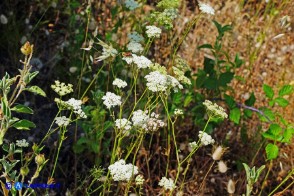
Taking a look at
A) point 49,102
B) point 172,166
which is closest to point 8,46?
point 49,102

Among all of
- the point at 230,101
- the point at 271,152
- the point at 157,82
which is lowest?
the point at 271,152

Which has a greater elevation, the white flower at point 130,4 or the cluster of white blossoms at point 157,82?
the white flower at point 130,4

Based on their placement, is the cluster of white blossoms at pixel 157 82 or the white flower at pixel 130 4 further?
the white flower at pixel 130 4

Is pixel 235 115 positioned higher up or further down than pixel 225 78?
further down

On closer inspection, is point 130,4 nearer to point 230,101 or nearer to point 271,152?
point 230,101

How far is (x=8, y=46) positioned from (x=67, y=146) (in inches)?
29.8

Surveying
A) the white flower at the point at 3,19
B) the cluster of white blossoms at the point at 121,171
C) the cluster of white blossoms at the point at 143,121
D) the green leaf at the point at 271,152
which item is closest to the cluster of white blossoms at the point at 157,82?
the cluster of white blossoms at the point at 143,121

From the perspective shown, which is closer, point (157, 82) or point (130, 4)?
point (157, 82)

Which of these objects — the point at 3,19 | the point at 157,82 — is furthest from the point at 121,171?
the point at 3,19

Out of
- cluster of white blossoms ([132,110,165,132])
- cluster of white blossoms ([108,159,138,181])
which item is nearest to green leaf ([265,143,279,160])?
cluster of white blossoms ([132,110,165,132])

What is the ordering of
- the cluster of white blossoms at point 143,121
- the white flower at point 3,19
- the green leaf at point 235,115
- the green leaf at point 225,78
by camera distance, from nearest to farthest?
the cluster of white blossoms at point 143,121, the green leaf at point 235,115, the green leaf at point 225,78, the white flower at point 3,19

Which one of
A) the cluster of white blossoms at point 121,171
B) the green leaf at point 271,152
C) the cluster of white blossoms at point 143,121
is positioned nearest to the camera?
the cluster of white blossoms at point 121,171

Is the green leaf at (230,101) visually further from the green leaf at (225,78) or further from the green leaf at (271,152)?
the green leaf at (271,152)

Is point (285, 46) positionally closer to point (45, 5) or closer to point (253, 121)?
point (253, 121)
